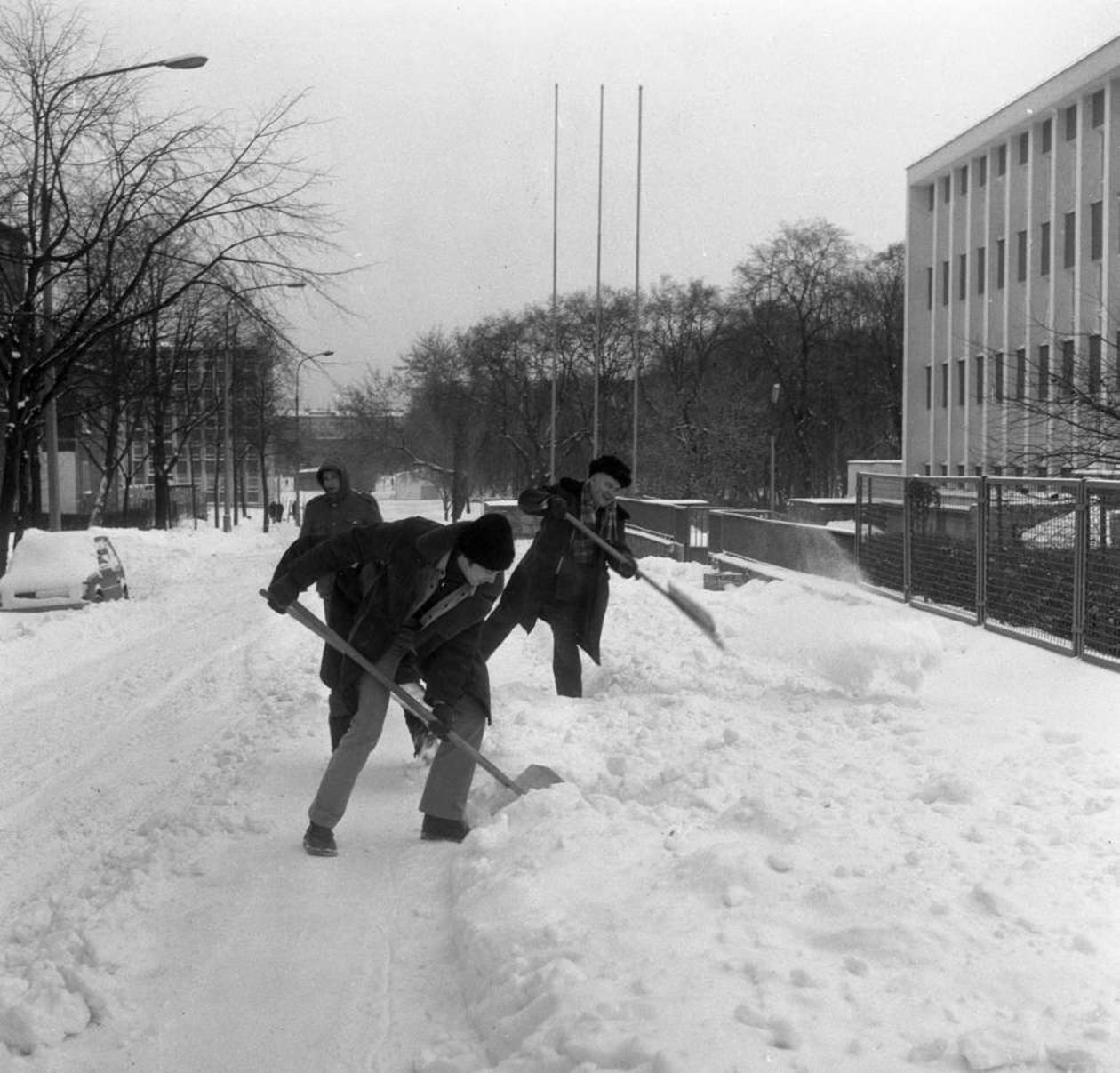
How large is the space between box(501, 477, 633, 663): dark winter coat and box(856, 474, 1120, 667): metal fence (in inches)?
124

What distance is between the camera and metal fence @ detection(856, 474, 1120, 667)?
9.04m

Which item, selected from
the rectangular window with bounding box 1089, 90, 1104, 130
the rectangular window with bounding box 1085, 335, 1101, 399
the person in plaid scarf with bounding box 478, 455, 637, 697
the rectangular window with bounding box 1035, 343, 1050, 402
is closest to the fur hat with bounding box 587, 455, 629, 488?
the person in plaid scarf with bounding box 478, 455, 637, 697

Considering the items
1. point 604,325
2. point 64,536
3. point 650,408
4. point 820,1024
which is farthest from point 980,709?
point 650,408

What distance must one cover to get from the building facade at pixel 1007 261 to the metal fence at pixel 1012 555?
10.5m

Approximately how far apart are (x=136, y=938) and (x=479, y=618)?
5.89ft

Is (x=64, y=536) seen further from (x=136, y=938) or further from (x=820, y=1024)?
(x=820, y=1024)

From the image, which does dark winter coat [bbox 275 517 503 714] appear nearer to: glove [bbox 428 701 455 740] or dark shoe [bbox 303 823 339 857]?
glove [bbox 428 701 455 740]

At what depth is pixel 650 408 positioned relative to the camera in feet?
175

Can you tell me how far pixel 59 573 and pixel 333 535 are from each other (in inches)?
490

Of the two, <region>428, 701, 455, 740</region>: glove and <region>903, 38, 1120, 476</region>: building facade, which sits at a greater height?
<region>903, 38, 1120, 476</region>: building facade

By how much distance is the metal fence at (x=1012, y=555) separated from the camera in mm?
9039

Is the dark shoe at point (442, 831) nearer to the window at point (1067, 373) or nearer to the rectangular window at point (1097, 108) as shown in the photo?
the window at point (1067, 373)

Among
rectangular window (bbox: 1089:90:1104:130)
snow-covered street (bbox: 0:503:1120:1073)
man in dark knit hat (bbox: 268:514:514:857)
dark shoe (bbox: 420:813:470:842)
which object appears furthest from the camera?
rectangular window (bbox: 1089:90:1104:130)

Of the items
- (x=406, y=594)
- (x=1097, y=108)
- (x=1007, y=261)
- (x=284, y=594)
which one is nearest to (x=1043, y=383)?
(x=406, y=594)
